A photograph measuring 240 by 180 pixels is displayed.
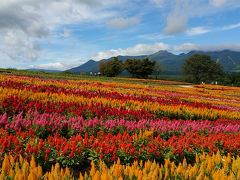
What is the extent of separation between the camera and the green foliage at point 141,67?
8831cm

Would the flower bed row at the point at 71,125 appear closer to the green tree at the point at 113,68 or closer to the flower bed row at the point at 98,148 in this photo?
the flower bed row at the point at 98,148

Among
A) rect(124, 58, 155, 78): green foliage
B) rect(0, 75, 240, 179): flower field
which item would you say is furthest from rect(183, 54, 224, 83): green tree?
rect(0, 75, 240, 179): flower field

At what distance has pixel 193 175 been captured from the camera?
161 inches

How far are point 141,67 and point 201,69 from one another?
20.2 meters

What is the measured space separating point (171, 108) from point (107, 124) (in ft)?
16.4

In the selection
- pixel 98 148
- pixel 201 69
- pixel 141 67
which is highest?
pixel 141 67

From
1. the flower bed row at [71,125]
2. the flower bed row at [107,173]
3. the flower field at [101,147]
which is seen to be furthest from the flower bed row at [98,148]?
the flower bed row at [107,173]

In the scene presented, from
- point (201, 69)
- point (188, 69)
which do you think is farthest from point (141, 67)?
point (201, 69)

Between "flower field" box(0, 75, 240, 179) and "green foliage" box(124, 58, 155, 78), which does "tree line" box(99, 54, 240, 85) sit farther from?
"flower field" box(0, 75, 240, 179)

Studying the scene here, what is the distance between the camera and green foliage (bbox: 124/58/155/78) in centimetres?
8831

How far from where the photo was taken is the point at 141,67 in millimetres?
88438

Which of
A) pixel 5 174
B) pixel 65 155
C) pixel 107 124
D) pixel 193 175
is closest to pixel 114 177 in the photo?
pixel 193 175

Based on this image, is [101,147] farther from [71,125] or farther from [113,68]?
[113,68]

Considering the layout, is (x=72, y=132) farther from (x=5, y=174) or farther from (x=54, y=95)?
(x=54, y=95)
